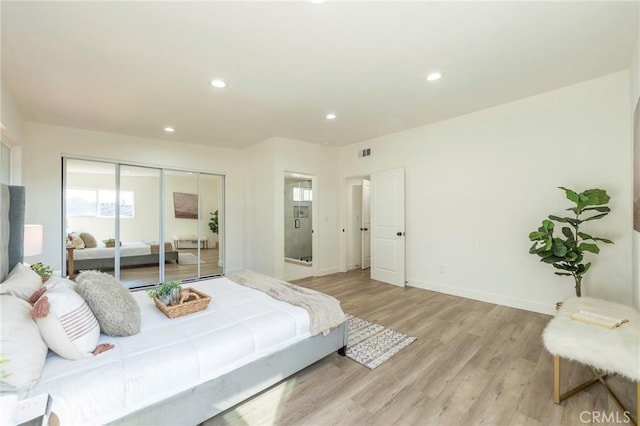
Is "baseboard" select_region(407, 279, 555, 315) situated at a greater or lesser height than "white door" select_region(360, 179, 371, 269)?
lesser

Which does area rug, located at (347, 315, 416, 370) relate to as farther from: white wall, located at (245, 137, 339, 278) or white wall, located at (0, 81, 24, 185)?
white wall, located at (0, 81, 24, 185)

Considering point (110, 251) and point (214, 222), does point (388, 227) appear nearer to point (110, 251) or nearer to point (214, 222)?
point (214, 222)

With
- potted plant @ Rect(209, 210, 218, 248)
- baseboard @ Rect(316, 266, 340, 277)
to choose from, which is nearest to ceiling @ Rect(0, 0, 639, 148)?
potted plant @ Rect(209, 210, 218, 248)

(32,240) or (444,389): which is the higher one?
(32,240)

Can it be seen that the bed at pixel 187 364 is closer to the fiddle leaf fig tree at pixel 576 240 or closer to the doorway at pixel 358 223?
the fiddle leaf fig tree at pixel 576 240

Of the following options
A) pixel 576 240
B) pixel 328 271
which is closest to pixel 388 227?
pixel 328 271

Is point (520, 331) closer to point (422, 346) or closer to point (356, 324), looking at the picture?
point (422, 346)

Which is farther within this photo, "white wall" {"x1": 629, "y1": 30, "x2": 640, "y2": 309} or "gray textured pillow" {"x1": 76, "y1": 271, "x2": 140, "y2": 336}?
"white wall" {"x1": 629, "y1": 30, "x2": 640, "y2": 309}

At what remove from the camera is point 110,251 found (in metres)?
4.75

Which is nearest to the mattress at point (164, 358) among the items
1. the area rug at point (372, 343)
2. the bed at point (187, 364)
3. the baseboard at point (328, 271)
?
the bed at point (187, 364)

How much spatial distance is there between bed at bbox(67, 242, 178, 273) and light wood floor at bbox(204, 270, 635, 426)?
415 cm

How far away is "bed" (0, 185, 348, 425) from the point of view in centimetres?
136

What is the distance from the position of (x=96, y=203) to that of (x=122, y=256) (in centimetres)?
101

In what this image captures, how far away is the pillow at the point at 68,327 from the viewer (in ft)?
4.85
